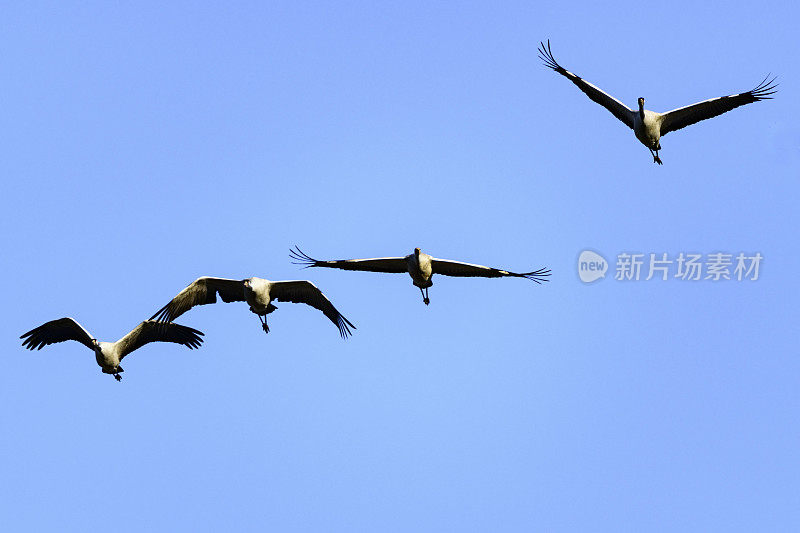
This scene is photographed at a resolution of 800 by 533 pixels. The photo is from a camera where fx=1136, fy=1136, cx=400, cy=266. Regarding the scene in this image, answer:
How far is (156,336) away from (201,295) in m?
1.91

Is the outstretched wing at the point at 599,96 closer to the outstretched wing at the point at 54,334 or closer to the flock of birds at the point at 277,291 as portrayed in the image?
the flock of birds at the point at 277,291

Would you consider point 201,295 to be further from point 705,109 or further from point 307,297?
point 705,109

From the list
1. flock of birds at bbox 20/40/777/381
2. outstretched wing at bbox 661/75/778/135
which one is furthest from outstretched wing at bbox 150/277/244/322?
outstretched wing at bbox 661/75/778/135

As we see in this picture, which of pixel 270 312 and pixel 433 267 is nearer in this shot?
pixel 433 267

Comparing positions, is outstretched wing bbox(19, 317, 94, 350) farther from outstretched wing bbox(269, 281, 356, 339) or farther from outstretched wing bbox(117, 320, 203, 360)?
outstretched wing bbox(269, 281, 356, 339)

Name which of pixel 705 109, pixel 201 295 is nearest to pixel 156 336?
pixel 201 295

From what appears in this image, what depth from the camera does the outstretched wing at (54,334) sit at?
28264 millimetres

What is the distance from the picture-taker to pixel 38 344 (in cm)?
2875

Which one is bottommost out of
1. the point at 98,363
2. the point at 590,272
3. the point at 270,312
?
the point at 98,363

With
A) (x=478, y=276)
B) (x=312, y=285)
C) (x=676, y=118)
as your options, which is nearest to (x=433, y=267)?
(x=478, y=276)

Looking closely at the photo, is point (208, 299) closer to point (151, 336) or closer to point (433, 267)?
point (151, 336)

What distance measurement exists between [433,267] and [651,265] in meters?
5.35

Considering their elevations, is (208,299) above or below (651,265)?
below

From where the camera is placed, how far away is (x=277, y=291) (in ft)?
90.3
